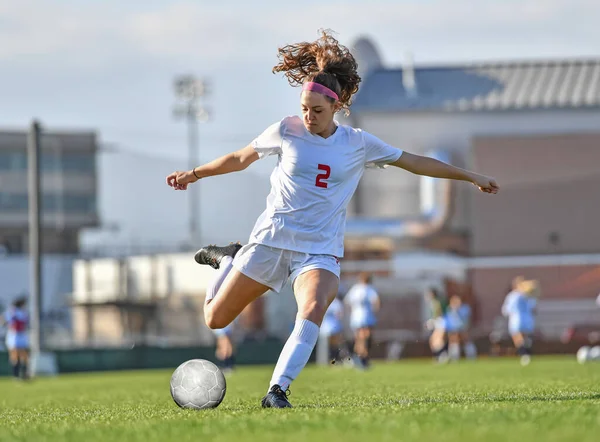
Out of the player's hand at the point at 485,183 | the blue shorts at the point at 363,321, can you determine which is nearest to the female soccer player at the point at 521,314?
the blue shorts at the point at 363,321

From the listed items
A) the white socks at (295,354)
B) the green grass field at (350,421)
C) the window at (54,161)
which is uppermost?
the window at (54,161)

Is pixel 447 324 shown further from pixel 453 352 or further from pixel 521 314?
pixel 521 314

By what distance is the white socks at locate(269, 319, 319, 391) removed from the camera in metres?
8.63

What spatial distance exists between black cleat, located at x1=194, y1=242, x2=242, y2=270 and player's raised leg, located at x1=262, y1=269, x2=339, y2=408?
2.91 feet

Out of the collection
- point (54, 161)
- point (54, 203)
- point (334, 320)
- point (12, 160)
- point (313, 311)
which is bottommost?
point (334, 320)

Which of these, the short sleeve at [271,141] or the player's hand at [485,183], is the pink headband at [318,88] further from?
the player's hand at [485,183]

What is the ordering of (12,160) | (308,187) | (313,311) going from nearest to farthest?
(313,311)
(308,187)
(12,160)

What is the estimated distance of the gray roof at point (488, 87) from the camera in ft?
173

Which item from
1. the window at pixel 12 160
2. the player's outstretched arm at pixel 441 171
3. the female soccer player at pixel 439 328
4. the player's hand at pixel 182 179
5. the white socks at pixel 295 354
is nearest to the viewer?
the white socks at pixel 295 354

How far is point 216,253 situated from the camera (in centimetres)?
973

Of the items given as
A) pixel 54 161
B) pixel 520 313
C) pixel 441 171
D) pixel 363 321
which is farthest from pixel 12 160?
pixel 441 171

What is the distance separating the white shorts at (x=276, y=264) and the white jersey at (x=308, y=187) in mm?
55

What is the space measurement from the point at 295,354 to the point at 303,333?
0.16 meters

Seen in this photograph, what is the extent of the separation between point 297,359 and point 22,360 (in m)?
21.5
